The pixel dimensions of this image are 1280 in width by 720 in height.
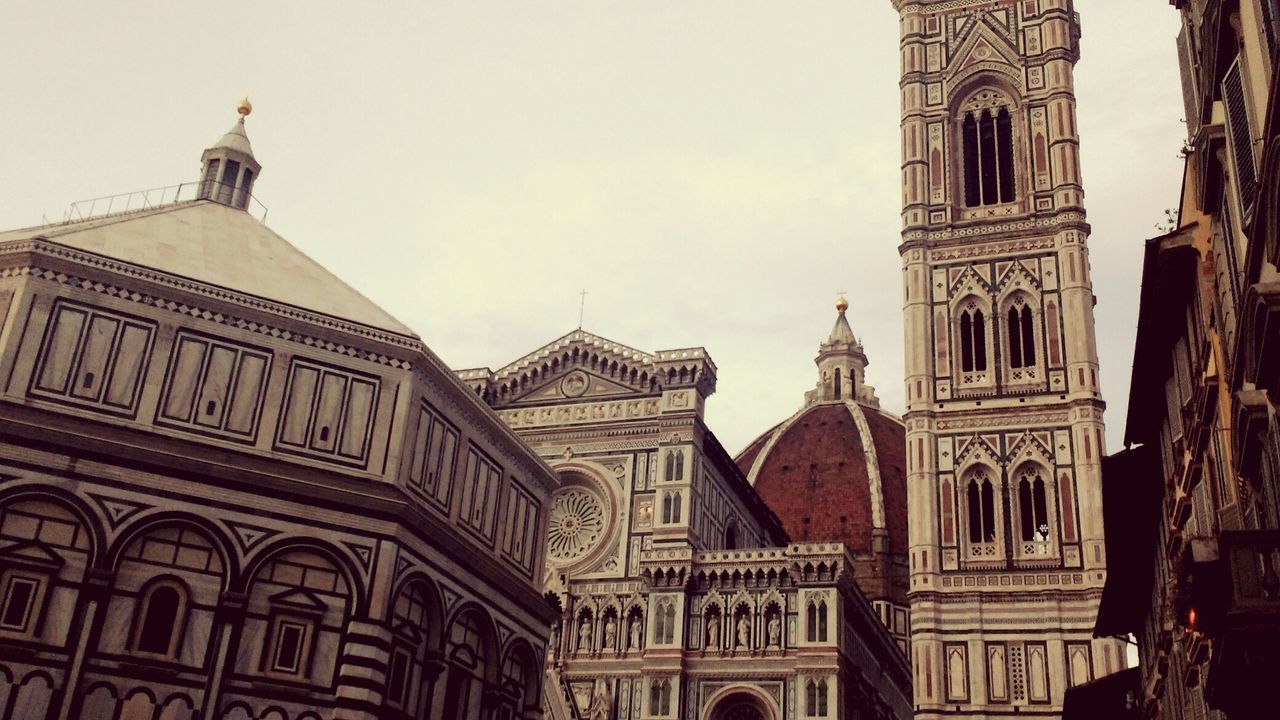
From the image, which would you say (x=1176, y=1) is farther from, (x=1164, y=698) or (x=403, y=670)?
(x=403, y=670)

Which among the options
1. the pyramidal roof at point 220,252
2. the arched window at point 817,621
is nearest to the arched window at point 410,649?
the pyramidal roof at point 220,252

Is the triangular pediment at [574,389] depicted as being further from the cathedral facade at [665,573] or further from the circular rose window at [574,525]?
the circular rose window at [574,525]

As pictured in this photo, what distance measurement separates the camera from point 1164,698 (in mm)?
23297

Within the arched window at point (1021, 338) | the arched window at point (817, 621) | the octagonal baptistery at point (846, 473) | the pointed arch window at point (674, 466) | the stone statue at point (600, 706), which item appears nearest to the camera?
the arched window at point (817, 621)

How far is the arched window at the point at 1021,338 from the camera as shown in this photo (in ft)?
165

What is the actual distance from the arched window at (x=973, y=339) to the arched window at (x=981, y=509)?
4.85 m

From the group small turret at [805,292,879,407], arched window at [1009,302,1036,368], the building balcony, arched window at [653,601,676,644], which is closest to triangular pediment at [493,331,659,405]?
arched window at [653,601,676,644]

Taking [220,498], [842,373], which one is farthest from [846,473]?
[220,498]

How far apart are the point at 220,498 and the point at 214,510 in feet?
0.76

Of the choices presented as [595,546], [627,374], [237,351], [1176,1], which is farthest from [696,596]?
[1176,1]

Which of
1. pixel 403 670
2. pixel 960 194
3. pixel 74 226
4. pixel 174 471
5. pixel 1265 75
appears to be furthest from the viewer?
pixel 960 194

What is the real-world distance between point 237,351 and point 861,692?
29.8 m

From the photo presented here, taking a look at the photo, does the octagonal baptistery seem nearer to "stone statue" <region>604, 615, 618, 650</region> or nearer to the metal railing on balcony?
"stone statue" <region>604, 615, 618, 650</region>

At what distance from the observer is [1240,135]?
528 inches
